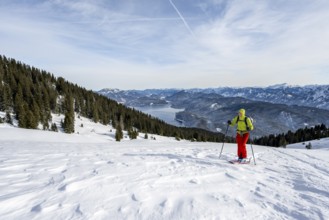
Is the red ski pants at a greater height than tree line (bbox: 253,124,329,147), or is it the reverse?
tree line (bbox: 253,124,329,147)

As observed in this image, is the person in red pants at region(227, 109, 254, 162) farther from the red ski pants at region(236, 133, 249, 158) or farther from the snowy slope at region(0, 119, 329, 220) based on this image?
the snowy slope at region(0, 119, 329, 220)

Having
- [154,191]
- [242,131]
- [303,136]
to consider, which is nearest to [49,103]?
[242,131]

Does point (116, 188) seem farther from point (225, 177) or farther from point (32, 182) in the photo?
point (225, 177)

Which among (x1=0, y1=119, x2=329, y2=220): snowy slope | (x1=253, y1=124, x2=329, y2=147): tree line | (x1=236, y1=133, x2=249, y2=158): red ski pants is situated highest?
(x1=253, y1=124, x2=329, y2=147): tree line

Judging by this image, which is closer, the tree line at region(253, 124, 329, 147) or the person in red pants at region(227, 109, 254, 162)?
the person in red pants at region(227, 109, 254, 162)

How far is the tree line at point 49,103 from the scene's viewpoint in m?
49.1

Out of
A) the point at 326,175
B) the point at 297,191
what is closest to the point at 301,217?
the point at 297,191

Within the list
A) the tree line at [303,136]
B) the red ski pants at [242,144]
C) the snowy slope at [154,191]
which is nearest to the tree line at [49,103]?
the tree line at [303,136]

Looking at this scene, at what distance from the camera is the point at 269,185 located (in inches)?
250

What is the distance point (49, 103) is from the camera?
63.6 meters

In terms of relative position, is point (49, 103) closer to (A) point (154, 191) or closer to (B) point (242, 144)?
(B) point (242, 144)

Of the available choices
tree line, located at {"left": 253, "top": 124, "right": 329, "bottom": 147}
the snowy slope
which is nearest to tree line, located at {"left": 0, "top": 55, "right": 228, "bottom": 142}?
tree line, located at {"left": 253, "top": 124, "right": 329, "bottom": 147}

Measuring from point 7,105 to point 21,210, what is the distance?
57649mm

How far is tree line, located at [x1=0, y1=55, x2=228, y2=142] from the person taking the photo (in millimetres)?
49062
